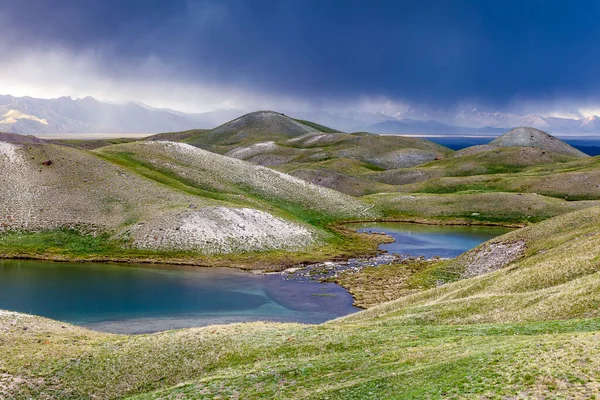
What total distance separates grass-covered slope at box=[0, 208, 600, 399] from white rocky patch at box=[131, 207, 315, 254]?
39.7 metres

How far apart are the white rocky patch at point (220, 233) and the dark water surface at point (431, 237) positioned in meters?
20.1

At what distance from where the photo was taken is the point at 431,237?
4215 inches

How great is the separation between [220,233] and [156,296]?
25.9 m

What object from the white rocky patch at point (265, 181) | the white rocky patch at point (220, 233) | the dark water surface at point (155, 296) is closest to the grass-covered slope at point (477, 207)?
the white rocky patch at point (265, 181)

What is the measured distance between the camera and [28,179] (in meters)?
97.6

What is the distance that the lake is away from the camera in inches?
2117

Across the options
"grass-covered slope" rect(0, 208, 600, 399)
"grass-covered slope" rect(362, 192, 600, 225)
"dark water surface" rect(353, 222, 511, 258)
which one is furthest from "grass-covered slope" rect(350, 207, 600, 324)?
"grass-covered slope" rect(362, 192, 600, 225)

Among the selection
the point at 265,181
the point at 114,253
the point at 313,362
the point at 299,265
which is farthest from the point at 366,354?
the point at 265,181

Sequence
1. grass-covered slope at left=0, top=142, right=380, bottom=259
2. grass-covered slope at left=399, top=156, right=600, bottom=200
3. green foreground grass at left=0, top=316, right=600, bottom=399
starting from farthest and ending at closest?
1. grass-covered slope at left=399, top=156, right=600, bottom=200
2. grass-covered slope at left=0, top=142, right=380, bottom=259
3. green foreground grass at left=0, top=316, right=600, bottom=399

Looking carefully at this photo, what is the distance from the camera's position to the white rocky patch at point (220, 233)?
82312 mm

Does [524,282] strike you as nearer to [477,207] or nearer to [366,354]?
[366,354]

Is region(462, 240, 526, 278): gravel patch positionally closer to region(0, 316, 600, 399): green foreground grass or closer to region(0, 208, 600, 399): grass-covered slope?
region(0, 208, 600, 399): grass-covered slope

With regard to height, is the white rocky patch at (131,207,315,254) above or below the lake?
above

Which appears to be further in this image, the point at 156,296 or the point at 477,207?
the point at 477,207
